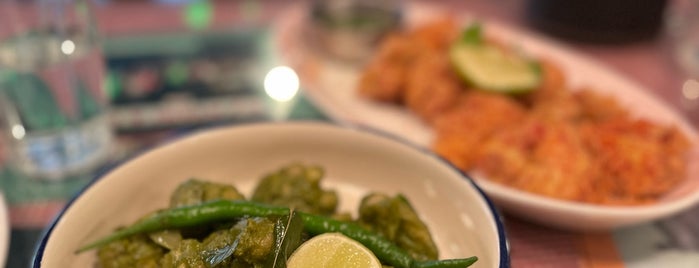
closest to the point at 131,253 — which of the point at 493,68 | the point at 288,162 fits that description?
the point at 288,162

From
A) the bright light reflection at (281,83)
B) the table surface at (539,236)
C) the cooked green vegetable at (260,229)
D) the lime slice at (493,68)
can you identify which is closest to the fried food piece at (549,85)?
the lime slice at (493,68)

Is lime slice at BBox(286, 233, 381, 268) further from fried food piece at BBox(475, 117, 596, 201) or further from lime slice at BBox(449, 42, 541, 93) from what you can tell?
lime slice at BBox(449, 42, 541, 93)

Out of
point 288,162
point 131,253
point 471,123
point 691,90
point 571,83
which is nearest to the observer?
point 131,253

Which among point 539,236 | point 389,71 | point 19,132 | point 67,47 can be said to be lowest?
point 539,236

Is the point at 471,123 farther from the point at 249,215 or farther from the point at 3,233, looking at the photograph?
the point at 3,233

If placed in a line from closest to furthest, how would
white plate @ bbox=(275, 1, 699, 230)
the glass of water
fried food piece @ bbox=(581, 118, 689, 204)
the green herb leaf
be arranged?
the green herb leaf → white plate @ bbox=(275, 1, 699, 230) → fried food piece @ bbox=(581, 118, 689, 204) → the glass of water

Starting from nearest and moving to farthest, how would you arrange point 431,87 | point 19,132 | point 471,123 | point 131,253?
point 131,253, point 19,132, point 471,123, point 431,87

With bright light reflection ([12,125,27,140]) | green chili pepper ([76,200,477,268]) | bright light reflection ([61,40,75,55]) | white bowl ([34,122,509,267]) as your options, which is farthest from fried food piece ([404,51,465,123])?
bright light reflection ([12,125,27,140])
